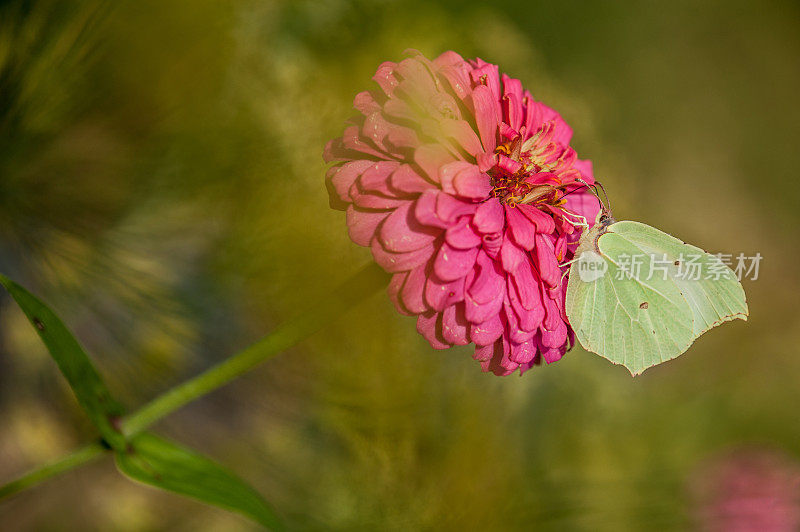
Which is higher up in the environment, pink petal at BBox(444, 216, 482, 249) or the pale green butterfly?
the pale green butterfly

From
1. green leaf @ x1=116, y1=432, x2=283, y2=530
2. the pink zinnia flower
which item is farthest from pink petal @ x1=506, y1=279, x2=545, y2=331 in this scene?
green leaf @ x1=116, y1=432, x2=283, y2=530

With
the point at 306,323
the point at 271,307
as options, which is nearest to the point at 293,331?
the point at 306,323

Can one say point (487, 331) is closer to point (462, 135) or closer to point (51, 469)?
Answer: point (462, 135)

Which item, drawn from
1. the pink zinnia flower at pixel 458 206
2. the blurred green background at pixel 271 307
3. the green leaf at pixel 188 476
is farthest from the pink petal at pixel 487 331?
the blurred green background at pixel 271 307

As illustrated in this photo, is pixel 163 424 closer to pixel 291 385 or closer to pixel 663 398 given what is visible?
pixel 291 385

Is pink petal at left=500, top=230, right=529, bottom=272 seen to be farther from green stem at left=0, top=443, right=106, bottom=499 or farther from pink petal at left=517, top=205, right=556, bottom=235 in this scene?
green stem at left=0, top=443, right=106, bottom=499
